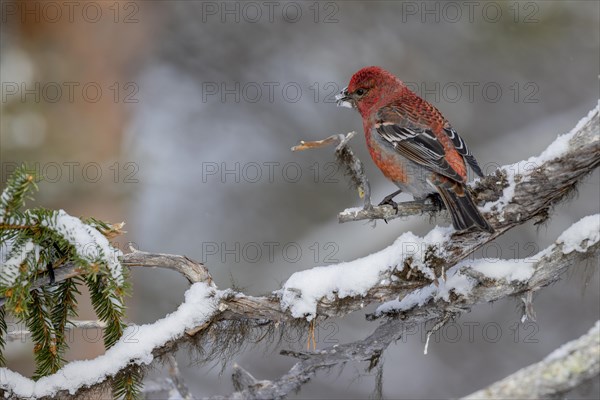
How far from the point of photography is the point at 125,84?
22.6 ft

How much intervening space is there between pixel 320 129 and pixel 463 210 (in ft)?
17.5

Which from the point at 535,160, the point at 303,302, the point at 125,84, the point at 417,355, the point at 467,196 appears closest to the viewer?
the point at 303,302

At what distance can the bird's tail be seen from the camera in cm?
290

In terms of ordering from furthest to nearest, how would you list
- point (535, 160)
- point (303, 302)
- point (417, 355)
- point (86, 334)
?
point (417, 355), point (86, 334), point (535, 160), point (303, 302)

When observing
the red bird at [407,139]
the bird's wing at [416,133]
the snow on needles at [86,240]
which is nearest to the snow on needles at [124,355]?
the snow on needles at [86,240]

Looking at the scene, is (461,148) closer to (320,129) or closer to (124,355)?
(124,355)

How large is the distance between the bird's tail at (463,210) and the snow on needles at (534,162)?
82mm

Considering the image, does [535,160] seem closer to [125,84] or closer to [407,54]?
[125,84]

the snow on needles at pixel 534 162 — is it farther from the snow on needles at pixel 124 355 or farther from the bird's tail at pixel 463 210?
the snow on needles at pixel 124 355

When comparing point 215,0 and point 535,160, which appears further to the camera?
point 215,0

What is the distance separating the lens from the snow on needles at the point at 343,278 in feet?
9.07

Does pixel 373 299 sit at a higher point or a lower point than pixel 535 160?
lower

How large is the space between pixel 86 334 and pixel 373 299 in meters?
3.88

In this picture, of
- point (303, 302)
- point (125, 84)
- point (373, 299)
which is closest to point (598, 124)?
point (373, 299)
